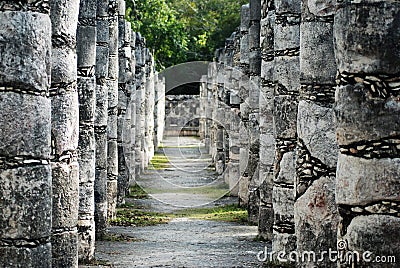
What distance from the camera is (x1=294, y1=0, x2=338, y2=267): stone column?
26.7 ft

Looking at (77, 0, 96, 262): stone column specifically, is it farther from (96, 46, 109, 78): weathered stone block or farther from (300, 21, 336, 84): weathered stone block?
(300, 21, 336, 84): weathered stone block

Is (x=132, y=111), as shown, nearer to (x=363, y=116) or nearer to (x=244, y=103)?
(x=244, y=103)

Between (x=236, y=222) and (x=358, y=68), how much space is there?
9.83m

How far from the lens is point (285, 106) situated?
10.8m

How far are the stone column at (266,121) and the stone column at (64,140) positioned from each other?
4.29m

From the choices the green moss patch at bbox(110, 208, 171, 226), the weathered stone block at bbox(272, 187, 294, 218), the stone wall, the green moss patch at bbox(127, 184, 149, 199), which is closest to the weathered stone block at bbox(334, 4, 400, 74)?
the weathered stone block at bbox(272, 187, 294, 218)

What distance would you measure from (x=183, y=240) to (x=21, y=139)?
676 cm

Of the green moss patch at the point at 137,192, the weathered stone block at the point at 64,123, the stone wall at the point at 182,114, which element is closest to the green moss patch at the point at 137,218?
the green moss patch at the point at 137,192

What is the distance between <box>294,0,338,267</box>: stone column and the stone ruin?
0.04ft

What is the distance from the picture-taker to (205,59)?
45906 mm

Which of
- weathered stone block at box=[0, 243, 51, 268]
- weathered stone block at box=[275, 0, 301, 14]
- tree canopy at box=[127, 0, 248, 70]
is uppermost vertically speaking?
tree canopy at box=[127, 0, 248, 70]

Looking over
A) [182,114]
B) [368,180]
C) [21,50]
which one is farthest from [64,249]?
[182,114]

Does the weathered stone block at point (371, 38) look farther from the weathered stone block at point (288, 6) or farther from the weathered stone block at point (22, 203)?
the weathered stone block at point (288, 6)

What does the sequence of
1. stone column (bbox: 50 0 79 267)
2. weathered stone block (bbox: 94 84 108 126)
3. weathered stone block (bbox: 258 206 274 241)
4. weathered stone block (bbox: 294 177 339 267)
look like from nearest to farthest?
weathered stone block (bbox: 294 177 339 267), stone column (bbox: 50 0 79 267), weathered stone block (bbox: 94 84 108 126), weathered stone block (bbox: 258 206 274 241)
